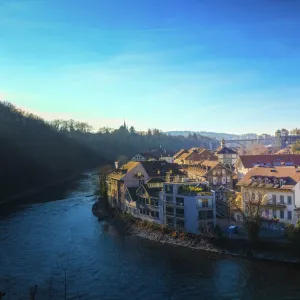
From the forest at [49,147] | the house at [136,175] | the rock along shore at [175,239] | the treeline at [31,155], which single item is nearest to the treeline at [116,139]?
the forest at [49,147]

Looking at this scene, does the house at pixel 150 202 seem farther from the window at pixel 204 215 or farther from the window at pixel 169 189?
the window at pixel 204 215

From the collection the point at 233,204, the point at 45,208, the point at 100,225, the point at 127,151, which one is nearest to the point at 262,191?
the point at 233,204

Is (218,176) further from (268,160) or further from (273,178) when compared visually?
(273,178)

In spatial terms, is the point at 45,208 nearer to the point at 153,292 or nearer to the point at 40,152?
the point at 153,292

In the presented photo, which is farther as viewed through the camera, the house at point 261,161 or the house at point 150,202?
the house at point 261,161

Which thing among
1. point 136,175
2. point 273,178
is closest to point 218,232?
point 273,178

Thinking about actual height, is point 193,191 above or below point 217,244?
A: above

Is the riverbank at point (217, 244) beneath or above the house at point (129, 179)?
beneath
